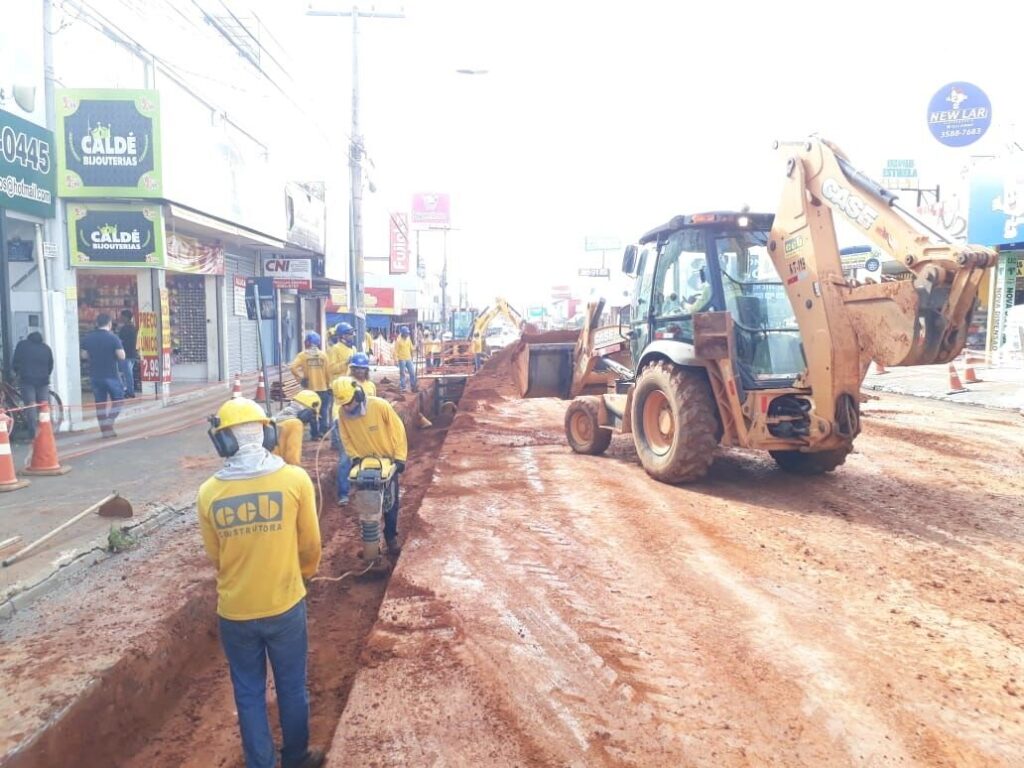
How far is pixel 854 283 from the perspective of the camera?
6.81m

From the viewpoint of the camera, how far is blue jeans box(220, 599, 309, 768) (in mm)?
3459

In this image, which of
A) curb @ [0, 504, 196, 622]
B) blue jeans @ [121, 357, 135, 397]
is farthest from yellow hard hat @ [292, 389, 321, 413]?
blue jeans @ [121, 357, 135, 397]

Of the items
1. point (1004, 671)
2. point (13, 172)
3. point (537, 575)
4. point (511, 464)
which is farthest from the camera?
point (13, 172)

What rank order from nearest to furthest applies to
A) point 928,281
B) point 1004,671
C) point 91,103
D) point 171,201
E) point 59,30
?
point 1004,671
point 928,281
point 59,30
point 91,103
point 171,201

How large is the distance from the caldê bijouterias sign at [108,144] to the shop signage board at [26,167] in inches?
12.6

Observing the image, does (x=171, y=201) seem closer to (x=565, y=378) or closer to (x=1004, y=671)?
(x=565, y=378)

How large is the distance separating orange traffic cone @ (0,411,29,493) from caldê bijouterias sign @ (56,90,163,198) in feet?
17.1

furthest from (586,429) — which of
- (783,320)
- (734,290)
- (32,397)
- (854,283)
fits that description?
(32,397)

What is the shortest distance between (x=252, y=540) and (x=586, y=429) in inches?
281

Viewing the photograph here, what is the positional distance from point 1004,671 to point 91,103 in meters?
13.6

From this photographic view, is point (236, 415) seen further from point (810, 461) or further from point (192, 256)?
point (192, 256)

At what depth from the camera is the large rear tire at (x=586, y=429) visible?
9.92 m

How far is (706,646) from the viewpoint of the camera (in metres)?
4.25

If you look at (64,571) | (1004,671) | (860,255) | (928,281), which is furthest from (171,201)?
(860,255)
